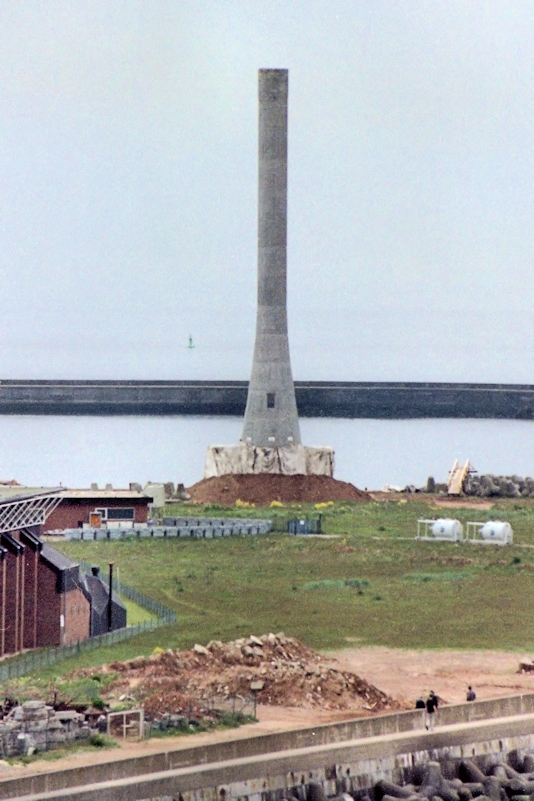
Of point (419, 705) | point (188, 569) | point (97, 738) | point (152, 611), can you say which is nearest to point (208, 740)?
point (97, 738)

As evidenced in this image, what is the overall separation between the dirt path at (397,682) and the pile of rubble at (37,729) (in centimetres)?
74

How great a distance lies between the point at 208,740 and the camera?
31.5 m

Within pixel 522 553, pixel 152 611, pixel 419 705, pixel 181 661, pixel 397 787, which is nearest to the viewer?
pixel 397 787

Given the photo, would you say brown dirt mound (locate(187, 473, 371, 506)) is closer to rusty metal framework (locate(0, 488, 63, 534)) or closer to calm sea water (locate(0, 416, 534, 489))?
calm sea water (locate(0, 416, 534, 489))

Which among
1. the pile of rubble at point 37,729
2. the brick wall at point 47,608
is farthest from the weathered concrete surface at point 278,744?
the brick wall at point 47,608

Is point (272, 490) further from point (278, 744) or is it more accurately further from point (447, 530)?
point (278, 744)

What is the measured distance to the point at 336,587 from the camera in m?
52.4

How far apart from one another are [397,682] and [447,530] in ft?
87.8

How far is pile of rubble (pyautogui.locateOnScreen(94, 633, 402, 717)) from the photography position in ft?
116

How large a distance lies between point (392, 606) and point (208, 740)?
17882 millimetres

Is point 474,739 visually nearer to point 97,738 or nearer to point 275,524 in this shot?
point 97,738

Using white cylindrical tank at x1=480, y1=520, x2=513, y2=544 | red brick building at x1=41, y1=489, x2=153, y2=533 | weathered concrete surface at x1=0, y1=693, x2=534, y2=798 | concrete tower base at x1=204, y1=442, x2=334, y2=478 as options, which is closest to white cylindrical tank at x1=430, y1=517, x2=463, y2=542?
white cylindrical tank at x1=480, y1=520, x2=513, y2=544

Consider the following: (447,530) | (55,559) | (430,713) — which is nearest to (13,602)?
(55,559)

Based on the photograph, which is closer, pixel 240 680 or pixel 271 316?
pixel 240 680
